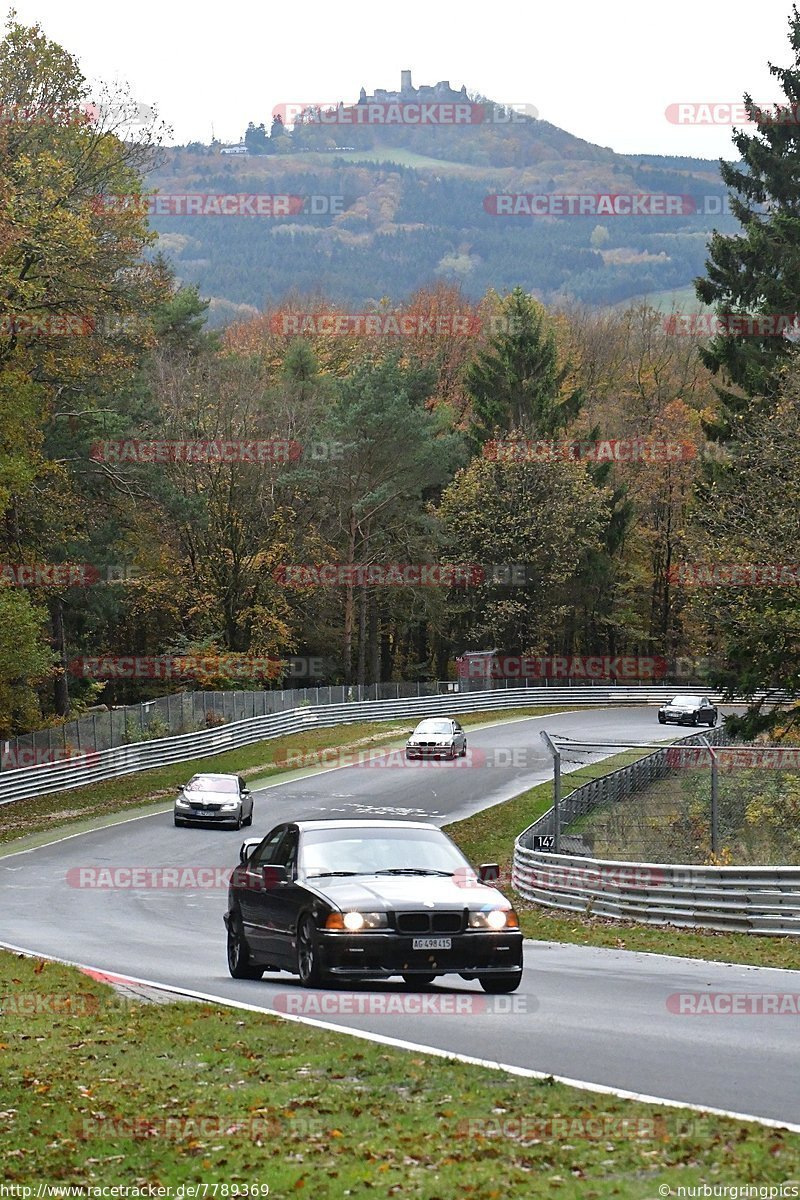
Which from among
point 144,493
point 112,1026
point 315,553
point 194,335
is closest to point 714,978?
point 112,1026

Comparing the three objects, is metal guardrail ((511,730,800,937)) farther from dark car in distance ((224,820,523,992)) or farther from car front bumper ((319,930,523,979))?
car front bumper ((319,930,523,979))

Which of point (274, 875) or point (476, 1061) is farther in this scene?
point (274, 875)

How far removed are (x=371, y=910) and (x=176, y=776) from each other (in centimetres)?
3920

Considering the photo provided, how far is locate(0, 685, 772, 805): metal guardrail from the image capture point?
47188 millimetres

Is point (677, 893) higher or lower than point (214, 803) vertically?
higher

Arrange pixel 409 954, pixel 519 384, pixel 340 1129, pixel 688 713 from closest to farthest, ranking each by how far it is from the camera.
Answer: pixel 340 1129 < pixel 409 954 < pixel 688 713 < pixel 519 384

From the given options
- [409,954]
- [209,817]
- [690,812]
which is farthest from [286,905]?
[209,817]

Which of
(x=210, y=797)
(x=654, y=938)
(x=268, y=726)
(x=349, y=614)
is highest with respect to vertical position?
(x=654, y=938)

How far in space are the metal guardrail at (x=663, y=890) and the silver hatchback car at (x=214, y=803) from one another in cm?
1281

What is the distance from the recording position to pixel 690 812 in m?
26.7

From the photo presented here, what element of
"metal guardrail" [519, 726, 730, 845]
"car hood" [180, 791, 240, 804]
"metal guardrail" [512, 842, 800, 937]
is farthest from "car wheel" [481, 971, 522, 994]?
"car hood" [180, 791, 240, 804]

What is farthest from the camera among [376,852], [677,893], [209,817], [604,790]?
[209,817]

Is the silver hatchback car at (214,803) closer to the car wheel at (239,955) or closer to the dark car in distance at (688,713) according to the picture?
the car wheel at (239,955)

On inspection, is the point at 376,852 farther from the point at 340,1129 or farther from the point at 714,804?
the point at 714,804
